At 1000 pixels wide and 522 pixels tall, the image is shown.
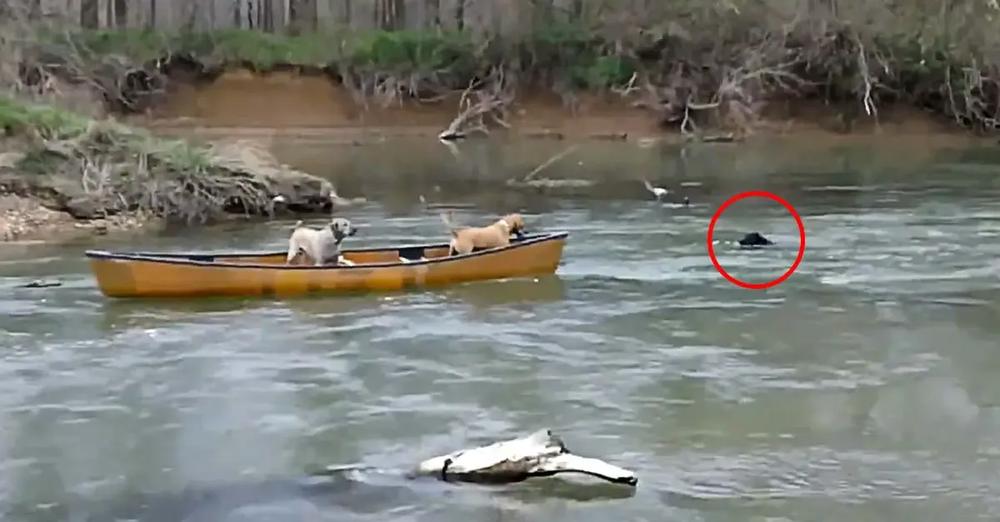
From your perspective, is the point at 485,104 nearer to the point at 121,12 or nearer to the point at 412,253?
the point at 121,12

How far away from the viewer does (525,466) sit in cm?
941

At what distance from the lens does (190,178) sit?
22266 mm

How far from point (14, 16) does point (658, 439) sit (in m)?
29.3

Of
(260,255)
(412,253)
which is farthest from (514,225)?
(260,255)

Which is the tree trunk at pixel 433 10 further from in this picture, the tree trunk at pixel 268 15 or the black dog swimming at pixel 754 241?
the black dog swimming at pixel 754 241

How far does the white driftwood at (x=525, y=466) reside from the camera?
9.39 meters

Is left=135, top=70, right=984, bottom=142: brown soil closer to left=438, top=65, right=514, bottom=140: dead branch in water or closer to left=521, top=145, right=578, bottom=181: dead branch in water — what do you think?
left=438, top=65, right=514, bottom=140: dead branch in water

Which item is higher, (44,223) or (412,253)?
(412,253)

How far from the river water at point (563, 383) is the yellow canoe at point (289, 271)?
0.17 meters

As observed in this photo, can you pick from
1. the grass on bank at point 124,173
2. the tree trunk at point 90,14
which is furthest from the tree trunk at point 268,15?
the grass on bank at point 124,173

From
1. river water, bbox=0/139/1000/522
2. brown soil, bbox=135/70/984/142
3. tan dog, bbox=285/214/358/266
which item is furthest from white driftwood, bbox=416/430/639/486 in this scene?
brown soil, bbox=135/70/984/142

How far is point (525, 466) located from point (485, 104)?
104 ft

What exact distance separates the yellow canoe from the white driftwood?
633cm

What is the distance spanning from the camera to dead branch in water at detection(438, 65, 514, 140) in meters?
40.2
